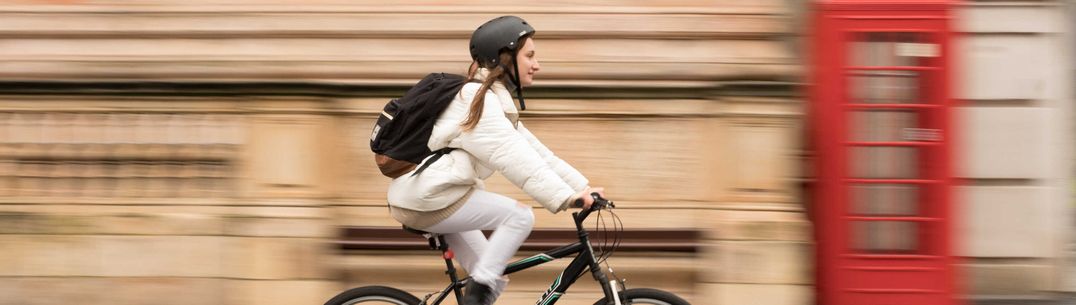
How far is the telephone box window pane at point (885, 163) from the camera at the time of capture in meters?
6.45

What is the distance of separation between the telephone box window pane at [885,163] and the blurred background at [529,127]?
0.04 ft

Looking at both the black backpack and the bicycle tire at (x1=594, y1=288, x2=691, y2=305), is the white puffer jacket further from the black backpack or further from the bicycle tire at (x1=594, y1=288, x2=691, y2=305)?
the bicycle tire at (x1=594, y1=288, x2=691, y2=305)

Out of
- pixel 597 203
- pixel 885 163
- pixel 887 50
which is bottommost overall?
pixel 885 163

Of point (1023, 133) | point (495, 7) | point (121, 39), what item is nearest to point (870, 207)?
point (1023, 133)

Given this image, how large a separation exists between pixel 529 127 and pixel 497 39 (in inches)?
62.6

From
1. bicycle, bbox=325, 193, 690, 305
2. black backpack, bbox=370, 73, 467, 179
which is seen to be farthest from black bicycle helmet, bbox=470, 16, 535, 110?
bicycle, bbox=325, 193, 690, 305

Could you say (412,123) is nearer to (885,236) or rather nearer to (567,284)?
(567,284)

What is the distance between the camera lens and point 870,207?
6496 mm

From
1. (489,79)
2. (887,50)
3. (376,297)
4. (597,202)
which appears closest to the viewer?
(597,202)

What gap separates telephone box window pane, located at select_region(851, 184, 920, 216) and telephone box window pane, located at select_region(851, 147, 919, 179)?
5 centimetres

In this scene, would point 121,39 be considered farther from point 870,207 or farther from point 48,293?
point 870,207

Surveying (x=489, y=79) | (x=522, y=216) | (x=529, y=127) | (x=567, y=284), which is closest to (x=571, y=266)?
(x=567, y=284)

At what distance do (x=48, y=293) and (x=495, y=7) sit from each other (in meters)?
2.56

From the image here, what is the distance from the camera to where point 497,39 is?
16.5 ft
